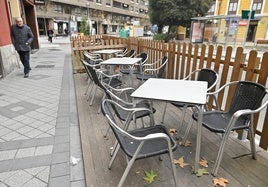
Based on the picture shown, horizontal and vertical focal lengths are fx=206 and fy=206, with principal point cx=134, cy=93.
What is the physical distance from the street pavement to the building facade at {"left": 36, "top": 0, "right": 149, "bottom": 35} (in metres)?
A: 22.2

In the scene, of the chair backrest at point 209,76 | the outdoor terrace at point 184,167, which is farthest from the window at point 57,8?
the chair backrest at point 209,76

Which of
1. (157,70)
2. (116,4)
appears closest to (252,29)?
(157,70)

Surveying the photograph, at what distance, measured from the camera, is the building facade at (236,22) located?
15.3 metres

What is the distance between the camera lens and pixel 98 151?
259cm

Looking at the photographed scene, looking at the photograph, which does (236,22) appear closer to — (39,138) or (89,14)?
(39,138)

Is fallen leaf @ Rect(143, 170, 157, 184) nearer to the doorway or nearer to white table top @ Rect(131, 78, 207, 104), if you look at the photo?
white table top @ Rect(131, 78, 207, 104)

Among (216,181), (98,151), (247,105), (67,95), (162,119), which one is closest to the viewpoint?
(216,181)

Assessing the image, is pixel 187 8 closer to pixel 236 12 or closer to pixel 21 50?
pixel 236 12

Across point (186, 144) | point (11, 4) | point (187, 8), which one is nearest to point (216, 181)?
point (186, 144)

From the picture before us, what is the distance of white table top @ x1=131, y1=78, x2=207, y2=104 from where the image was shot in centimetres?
210

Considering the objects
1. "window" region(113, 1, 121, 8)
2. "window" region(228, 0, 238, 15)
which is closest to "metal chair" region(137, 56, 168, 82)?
"window" region(228, 0, 238, 15)

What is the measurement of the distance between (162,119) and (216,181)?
1458mm

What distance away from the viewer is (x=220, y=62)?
326 cm

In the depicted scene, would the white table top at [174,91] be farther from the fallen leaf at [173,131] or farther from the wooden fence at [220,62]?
the fallen leaf at [173,131]
